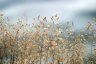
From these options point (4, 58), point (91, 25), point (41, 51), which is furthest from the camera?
point (4, 58)

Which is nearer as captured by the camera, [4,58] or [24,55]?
[24,55]

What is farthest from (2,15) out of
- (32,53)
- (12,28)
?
(32,53)

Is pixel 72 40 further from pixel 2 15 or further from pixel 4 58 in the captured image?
pixel 4 58

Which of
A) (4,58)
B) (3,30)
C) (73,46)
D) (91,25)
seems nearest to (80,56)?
(73,46)

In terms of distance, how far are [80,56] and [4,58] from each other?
18.7m

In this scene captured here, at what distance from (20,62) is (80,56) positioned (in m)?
9.98

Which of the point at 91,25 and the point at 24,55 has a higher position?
the point at 91,25

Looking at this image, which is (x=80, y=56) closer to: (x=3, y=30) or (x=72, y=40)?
(x=72, y=40)

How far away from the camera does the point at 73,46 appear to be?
52938mm

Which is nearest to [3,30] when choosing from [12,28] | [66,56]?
[12,28]

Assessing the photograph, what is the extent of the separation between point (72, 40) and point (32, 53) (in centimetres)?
662

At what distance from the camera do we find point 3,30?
5606 cm

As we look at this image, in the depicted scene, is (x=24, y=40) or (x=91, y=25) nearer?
(x=91, y=25)

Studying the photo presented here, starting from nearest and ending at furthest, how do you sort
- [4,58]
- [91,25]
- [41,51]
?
[91,25]
[41,51]
[4,58]
